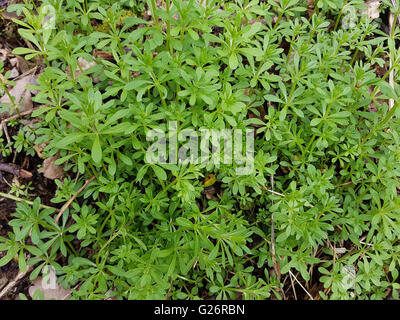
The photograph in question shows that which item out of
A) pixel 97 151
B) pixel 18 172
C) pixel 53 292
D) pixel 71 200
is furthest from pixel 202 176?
pixel 18 172

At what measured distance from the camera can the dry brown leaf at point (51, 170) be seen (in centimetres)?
305

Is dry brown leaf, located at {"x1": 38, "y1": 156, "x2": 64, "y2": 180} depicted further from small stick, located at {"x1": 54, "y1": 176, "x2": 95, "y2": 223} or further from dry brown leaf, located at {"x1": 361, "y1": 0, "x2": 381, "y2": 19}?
dry brown leaf, located at {"x1": 361, "y1": 0, "x2": 381, "y2": 19}

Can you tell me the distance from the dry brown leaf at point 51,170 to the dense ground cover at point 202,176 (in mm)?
70

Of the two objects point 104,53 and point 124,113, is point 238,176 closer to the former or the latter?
point 124,113

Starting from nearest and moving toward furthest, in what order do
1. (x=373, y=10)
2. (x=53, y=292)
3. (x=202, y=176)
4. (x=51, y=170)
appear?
(x=202, y=176) → (x=53, y=292) → (x=51, y=170) → (x=373, y=10)

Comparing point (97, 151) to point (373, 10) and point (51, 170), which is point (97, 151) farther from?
point (373, 10)

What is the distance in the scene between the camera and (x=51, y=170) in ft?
10.0

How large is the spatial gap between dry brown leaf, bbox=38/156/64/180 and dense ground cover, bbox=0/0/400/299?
2.8 inches

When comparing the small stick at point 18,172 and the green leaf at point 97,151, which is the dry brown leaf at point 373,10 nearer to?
the green leaf at point 97,151

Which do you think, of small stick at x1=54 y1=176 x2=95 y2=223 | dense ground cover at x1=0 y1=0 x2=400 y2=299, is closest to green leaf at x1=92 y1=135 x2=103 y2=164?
dense ground cover at x1=0 y1=0 x2=400 y2=299

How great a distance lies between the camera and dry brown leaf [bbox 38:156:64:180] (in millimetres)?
3051

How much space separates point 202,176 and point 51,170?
144cm
